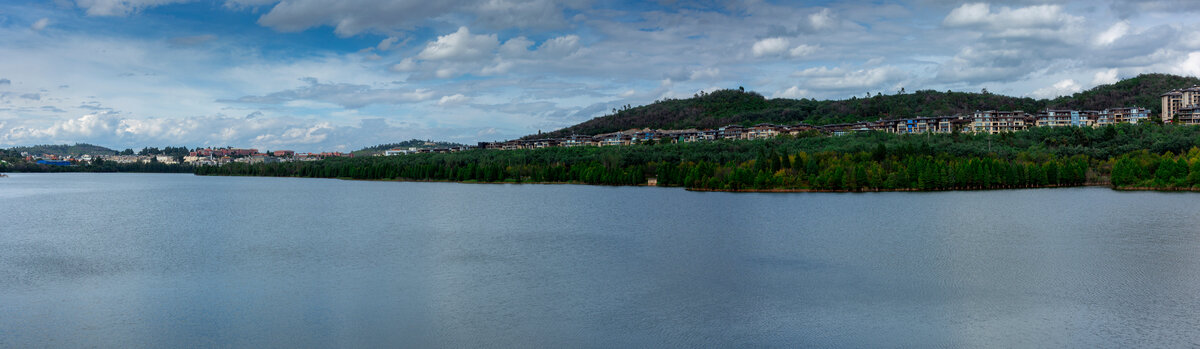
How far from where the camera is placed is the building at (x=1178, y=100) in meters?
106

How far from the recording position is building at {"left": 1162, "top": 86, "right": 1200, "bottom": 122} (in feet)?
346

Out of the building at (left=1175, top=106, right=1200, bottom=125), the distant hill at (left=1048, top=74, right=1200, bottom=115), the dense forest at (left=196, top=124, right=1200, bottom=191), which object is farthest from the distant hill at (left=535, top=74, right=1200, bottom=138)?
the dense forest at (left=196, top=124, right=1200, bottom=191)

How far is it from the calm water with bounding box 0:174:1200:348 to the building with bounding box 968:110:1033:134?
77.3 meters

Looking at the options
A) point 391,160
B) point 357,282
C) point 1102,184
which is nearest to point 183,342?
point 357,282

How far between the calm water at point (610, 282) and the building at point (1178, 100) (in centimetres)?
9022

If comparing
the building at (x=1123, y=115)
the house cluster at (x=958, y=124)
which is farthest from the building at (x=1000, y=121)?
the building at (x=1123, y=115)

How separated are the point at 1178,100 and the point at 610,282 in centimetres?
12783

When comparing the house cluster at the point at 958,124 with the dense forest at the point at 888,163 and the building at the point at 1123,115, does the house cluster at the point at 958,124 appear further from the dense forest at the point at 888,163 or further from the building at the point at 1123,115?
the dense forest at the point at 888,163

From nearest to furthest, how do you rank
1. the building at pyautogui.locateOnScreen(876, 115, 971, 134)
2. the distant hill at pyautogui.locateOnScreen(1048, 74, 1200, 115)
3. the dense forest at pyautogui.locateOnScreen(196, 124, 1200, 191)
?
the dense forest at pyautogui.locateOnScreen(196, 124, 1200, 191) → the building at pyautogui.locateOnScreen(876, 115, 971, 134) → the distant hill at pyautogui.locateOnScreen(1048, 74, 1200, 115)

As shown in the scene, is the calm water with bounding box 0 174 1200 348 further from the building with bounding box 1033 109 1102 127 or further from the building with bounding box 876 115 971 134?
the building with bounding box 1033 109 1102 127

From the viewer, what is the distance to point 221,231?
106 ft

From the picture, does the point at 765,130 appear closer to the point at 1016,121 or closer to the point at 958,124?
the point at 958,124

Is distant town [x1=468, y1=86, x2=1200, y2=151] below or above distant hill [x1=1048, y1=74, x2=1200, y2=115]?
below

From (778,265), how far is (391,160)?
113100mm
